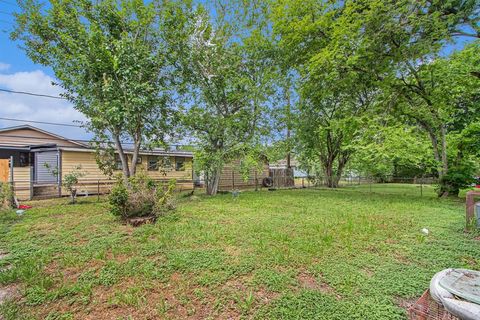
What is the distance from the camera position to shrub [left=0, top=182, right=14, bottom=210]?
7.27 metres

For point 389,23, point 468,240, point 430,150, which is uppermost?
point 389,23

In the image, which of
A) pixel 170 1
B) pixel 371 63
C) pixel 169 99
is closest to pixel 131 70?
pixel 169 99

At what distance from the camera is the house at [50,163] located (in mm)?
10531

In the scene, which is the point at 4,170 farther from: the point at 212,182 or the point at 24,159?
the point at 212,182

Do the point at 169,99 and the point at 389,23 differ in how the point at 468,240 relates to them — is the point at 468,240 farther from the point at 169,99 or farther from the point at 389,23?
the point at 169,99

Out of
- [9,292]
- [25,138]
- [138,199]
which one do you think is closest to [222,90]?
[138,199]

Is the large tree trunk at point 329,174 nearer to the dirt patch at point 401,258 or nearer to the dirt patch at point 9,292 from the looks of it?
the dirt patch at point 401,258

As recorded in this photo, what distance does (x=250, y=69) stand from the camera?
1148 centimetres

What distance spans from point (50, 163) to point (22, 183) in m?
2.14

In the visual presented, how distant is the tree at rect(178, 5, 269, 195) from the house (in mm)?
2289

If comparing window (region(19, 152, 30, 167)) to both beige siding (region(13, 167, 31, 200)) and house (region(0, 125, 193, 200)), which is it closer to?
house (region(0, 125, 193, 200))

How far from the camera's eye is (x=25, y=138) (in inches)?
610

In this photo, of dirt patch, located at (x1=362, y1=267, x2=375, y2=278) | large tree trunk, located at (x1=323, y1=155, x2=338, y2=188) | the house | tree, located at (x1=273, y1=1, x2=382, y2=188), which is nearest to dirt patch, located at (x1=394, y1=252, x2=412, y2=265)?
dirt patch, located at (x1=362, y1=267, x2=375, y2=278)

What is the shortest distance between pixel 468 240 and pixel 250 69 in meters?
9.62
